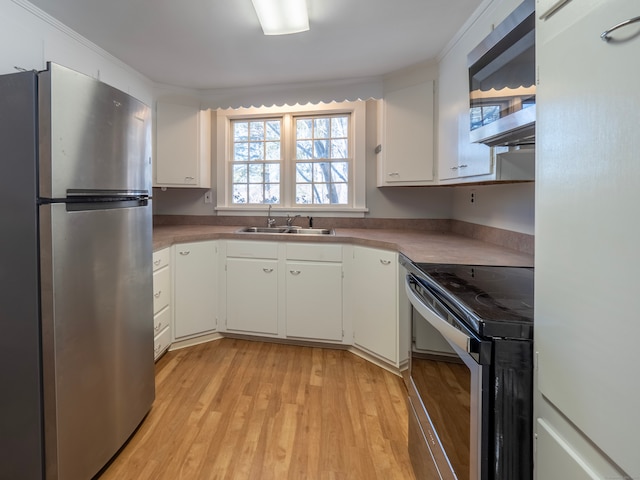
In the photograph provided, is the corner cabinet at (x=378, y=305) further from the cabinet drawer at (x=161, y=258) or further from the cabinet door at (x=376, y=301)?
the cabinet drawer at (x=161, y=258)

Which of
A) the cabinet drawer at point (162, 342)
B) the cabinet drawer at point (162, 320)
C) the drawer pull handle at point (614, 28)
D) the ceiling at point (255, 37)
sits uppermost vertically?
the ceiling at point (255, 37)

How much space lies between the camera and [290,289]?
2.48 metres

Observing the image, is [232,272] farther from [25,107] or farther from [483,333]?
[483,333]

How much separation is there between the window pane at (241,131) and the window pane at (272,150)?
24 cm

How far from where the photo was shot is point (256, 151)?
322cm

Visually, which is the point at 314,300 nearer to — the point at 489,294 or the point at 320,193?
the point at 320,193

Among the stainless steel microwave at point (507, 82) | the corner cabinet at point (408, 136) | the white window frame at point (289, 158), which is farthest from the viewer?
the white window frame at point (289, 158)

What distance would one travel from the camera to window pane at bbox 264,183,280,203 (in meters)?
3.21

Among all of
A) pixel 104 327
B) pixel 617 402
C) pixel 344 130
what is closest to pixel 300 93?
pixel 344 130

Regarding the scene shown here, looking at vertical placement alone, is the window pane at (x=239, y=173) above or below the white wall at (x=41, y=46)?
below

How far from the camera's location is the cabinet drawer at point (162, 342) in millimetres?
2164

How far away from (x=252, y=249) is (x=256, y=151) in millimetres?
1231

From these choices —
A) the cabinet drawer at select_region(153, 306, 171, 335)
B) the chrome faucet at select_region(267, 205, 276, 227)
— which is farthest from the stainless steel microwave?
the cabinet drawer at select_region(153, 306, 171, 335)

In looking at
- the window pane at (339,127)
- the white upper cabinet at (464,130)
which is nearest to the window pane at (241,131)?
the window pane at (339,127)
